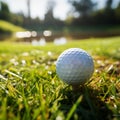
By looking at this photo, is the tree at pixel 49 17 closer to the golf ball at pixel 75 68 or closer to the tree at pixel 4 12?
the tree at pixel 4 12

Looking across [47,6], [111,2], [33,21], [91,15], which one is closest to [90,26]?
[91,15]

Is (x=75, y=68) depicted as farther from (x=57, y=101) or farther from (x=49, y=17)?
(x=49, y=17)

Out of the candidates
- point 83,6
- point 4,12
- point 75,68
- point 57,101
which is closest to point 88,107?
point 57,101

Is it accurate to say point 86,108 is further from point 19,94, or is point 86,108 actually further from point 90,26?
point 90,26

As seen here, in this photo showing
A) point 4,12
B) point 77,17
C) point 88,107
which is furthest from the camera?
point 77,17

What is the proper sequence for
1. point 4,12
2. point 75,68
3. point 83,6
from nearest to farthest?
1. point 75,68
2. point 4,12
3. point 83,6

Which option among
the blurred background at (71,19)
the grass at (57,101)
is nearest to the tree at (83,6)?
the blurred background at (71,19)
